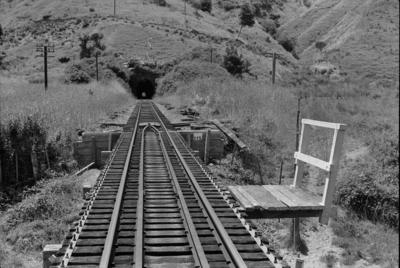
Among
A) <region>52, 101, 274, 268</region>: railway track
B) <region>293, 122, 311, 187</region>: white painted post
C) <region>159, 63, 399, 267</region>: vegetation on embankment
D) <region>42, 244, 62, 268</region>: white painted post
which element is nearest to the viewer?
<region>52, 101, 274, 268</region>: railway track

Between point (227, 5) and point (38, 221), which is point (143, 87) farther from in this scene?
point (227, 5)

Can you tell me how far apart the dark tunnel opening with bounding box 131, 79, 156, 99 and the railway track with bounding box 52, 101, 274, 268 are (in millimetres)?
49372

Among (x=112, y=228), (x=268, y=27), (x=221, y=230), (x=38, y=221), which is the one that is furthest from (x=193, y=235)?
(x=268, y=27)

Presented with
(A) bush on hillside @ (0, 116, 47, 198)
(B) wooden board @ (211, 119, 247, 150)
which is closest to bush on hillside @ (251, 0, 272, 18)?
(B) wooden board @ (211, 119, 247, 150)

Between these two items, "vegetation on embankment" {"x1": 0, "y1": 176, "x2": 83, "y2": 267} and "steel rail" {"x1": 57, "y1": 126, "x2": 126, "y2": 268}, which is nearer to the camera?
"steel rail" {"x1": 57, "y1": 126, "x2": 126, "y2": 268}

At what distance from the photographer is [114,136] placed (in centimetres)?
1522

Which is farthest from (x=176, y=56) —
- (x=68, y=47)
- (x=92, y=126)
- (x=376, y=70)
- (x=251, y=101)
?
(x=92, y=126)

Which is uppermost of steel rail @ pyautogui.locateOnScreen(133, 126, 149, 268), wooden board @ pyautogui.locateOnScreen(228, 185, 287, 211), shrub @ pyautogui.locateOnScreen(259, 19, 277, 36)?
shrub @ pyautogui.locateOnScreen(259, 19, 277, 36)

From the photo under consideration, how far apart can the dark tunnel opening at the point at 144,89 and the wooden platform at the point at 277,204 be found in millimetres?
51280

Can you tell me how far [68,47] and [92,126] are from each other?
191 ft

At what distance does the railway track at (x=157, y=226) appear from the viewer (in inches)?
211

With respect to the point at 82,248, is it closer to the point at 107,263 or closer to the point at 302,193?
the point at 107,263

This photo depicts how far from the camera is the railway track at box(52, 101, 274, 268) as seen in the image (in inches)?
211

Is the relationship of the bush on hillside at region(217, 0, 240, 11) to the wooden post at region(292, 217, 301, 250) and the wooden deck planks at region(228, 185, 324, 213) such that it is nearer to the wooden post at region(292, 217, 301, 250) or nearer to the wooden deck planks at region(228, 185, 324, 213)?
the wooden post at region(292, 217, 301, 250)
